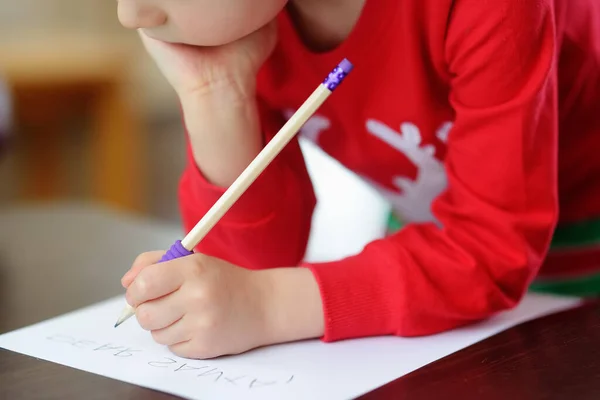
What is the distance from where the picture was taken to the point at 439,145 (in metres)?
0.69

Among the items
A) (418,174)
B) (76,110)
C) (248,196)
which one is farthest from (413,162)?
(76,110)

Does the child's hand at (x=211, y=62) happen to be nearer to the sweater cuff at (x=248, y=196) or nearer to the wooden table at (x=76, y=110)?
the sweater cuff at (x=248, y=196)

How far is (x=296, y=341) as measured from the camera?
54 centimetres

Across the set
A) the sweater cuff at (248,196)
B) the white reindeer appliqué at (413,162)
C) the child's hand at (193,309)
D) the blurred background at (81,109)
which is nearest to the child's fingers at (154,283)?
the child's hand at (193,309)

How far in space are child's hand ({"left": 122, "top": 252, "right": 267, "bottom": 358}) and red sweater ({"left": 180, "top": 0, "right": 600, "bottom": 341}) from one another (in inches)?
2.4

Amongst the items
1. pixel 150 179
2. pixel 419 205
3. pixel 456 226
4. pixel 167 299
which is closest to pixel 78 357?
pixel 167 299

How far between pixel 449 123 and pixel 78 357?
0.33 m

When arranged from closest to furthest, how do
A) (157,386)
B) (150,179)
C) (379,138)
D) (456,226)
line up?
1. (157,386)
2. (456,226)
3. (379,138)
4. (150,179)

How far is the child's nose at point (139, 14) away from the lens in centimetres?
51

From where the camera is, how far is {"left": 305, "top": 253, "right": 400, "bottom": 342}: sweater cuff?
547 millimetres

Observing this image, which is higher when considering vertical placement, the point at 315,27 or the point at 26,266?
the point at 315,27

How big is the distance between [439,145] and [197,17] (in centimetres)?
25

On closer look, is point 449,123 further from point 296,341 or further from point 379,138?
point 296,341

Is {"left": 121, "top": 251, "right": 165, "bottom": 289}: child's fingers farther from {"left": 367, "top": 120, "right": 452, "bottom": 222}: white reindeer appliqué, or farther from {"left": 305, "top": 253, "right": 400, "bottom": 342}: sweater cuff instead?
{"left": 367, "top": 120, "right": 452, "bottom": 222}: white reindeer appliqué
